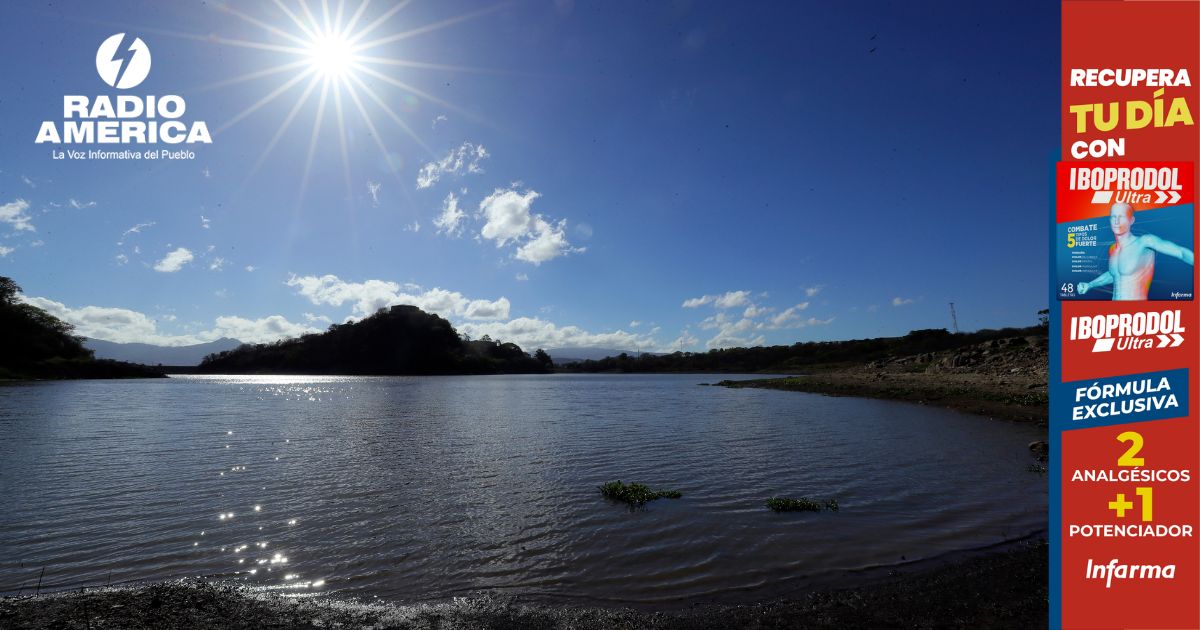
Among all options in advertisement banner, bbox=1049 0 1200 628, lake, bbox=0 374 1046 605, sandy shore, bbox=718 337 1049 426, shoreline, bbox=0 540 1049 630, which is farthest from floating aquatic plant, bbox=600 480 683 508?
Result: sandy shore, bbox=718 337 1049 426

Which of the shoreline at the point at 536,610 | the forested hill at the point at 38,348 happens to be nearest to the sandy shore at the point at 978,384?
the shoreline at the point at 536,610

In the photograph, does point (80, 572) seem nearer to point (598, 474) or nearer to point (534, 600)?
point (534, 600)

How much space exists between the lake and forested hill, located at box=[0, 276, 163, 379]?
120400mm

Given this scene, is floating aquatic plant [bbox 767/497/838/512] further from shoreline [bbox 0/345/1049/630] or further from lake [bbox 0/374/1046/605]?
shoreline [bbox 0/345/1049/630]

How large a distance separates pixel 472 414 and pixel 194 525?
31177 millimetres

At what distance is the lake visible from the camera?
951 cm

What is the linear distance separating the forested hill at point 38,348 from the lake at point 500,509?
120400mm

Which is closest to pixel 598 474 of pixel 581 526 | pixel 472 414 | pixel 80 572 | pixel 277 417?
pixel 581 526

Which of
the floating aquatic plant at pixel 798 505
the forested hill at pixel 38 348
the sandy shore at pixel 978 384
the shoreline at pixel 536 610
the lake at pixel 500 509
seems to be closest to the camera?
the shoreline at pixel 536 610

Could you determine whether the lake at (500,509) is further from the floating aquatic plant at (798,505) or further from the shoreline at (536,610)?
the shoreline at (536,610)

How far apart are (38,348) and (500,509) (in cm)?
16251

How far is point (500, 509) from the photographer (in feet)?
46.2

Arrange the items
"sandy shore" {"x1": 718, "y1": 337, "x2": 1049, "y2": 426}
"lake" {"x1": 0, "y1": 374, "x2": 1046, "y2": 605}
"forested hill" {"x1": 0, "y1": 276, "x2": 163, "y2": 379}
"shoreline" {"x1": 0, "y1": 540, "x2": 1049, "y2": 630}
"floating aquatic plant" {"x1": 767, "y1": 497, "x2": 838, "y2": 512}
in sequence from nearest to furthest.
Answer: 1. "shoreline" {"x1": 0, "y1": 540, "x2": 1049, "y2": 630}
2. "lake" {"x1": 0, "y1": 374, "x2": 1046, "y2": 605}
3. "floating aquatic plant" {"x1": 767, "y1": 497, "x2": 838, "y2": 512}
4. "sandy shore" {"x1": 718, "y1": 337, "x2": 1049, "y2": 426}
5. "forested hill" {"x1": 0, "y1": 276, "x2": 163, "y2": 379}

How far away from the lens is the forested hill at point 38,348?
10644cm
